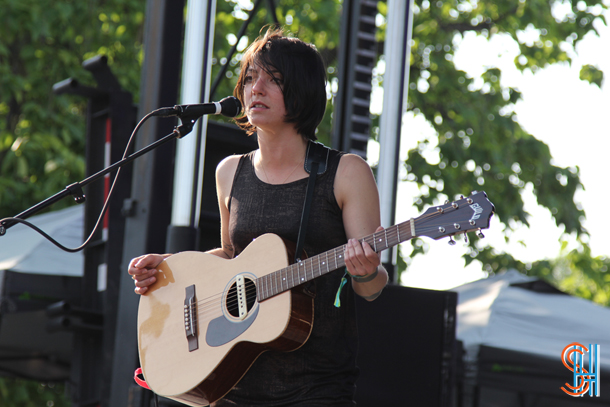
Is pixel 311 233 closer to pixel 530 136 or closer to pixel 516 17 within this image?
pixel 530 136

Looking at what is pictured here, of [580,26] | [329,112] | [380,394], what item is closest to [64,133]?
[329,112]

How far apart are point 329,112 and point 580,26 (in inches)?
123

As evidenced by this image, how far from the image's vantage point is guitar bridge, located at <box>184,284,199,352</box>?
2242mm

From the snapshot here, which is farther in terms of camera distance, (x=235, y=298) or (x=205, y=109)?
(x=205, y=109)

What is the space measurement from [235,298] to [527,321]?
10.5 ft

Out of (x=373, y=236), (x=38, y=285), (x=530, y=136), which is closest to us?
(x=373, y=236)

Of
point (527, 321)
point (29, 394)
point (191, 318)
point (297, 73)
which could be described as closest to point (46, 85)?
point (29, 394)

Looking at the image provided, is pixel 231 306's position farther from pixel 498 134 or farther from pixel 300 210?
pixel 498 134

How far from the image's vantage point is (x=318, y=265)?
1971mm

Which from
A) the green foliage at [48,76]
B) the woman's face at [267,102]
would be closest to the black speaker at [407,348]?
the woman's face at [267,102]

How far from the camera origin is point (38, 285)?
4574mm

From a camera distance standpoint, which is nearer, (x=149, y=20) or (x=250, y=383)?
(x=250, y=383)

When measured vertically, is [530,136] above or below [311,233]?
above

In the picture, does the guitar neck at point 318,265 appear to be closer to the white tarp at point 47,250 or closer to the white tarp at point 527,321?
the white tarp at point 527,321
